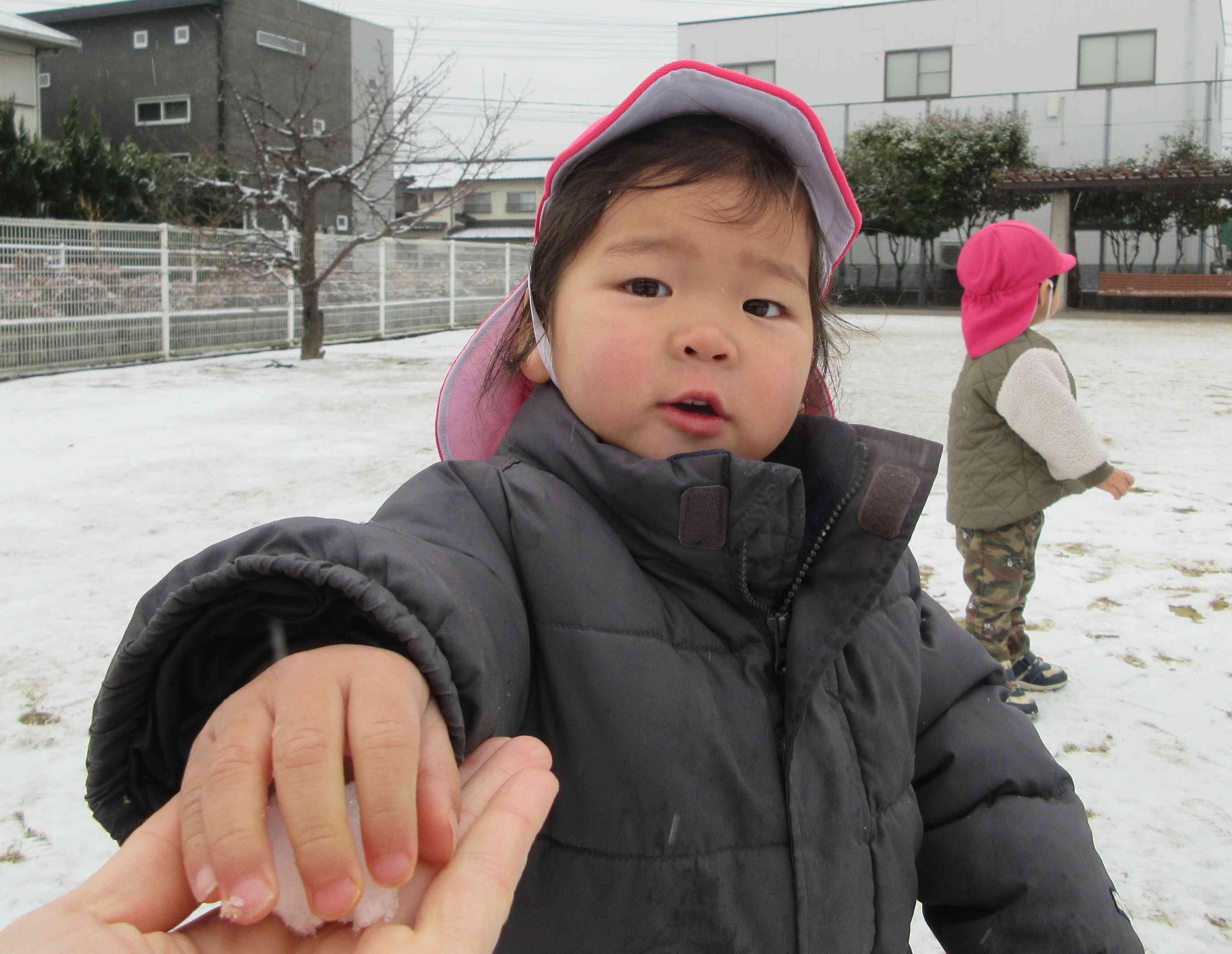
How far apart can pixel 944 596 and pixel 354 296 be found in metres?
11.7

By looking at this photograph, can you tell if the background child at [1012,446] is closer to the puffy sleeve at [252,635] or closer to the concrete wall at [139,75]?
the puffy sleeve at [252,635]

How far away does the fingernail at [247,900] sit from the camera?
49cm

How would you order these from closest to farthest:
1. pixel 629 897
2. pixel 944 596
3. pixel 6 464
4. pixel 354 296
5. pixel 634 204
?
pixel 629 897
pixel 634 204
pixel 944 596
pixel 6 464
pixel 354 296

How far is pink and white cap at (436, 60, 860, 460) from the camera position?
3.65 feet

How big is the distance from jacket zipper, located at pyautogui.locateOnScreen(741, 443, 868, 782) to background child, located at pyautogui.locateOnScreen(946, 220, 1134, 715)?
2037mm

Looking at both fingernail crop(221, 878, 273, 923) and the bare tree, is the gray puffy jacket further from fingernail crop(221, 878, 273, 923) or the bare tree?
the bare tree

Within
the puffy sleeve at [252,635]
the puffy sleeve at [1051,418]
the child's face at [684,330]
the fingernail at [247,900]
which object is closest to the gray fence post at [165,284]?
the puffy sleeve at [1051,418]

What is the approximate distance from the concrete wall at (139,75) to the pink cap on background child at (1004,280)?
23.7 metres

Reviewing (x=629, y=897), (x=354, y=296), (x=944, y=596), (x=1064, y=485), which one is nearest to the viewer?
(x=629, y=897)

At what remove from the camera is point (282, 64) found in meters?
25.5

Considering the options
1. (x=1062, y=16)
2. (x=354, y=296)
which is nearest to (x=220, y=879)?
(x=354, y=296)

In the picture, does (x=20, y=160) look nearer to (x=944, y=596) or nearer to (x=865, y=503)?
(x=944, y=596)

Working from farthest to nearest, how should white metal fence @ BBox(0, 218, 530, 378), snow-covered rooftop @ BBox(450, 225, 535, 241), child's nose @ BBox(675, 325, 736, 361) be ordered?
snow-covered rooftop @ BBox(450, 225, 535, 241)
white metal fence @ BBox(0, 218, 530, 378)
child's nose @ BBox(675, 325, 736, 361)

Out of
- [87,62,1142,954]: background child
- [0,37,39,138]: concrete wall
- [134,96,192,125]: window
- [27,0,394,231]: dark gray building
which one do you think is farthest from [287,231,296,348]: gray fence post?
[134,96,192,125]: window
